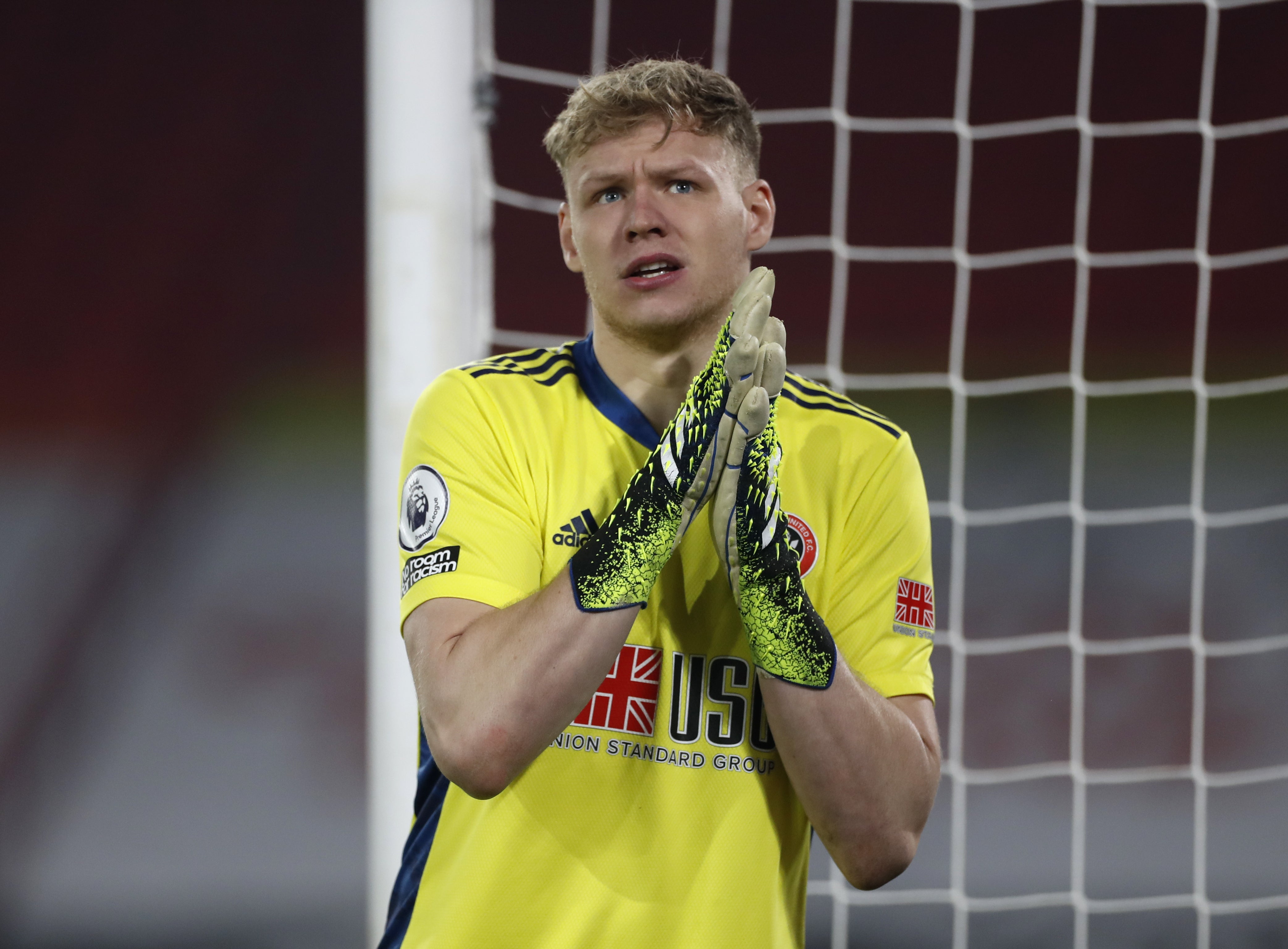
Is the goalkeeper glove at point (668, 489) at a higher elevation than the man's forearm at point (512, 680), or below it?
higher

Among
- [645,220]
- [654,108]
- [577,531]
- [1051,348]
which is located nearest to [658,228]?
[645,220]

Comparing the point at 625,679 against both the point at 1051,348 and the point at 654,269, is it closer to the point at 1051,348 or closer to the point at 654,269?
the point at 654,269

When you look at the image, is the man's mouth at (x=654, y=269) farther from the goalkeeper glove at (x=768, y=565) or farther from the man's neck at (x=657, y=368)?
the goalkeeper glove at (x=768, y=565)

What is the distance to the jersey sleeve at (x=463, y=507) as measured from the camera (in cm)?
104

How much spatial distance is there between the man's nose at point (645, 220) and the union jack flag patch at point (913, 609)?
44 cm

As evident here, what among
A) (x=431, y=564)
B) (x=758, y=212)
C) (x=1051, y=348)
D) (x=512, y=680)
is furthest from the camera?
(x=1051, y=348)

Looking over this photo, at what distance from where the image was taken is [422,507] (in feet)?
3.61

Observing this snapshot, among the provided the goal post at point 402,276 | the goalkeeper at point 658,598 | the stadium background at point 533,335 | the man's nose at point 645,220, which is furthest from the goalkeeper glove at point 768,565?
the stadium background at point 533,335

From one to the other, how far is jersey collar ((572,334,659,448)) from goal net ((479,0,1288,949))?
1.71 meters

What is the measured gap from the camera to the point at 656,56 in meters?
3.05

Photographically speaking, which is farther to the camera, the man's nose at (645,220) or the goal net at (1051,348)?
the goal net at (1051,348)

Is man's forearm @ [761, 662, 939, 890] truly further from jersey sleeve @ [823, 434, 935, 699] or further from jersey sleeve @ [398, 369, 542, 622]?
jersey sleeve @ [398, 369, 542, 622]

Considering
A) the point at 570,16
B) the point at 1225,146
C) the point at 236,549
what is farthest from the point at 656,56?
the point at 236,549

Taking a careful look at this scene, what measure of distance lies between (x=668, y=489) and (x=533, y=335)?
2.10m
